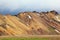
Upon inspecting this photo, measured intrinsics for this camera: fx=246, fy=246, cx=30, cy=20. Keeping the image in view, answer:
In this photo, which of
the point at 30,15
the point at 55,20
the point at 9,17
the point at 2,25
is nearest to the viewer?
the point at 2,25

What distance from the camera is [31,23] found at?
525 ft

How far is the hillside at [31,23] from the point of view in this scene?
13425 centimetres

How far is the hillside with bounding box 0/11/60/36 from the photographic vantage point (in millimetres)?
134250

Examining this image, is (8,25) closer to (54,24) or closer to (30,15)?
(30,15)

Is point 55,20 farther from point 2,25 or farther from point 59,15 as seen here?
point 2,25

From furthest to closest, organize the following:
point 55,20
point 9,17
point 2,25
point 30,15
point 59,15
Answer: point 59,15 < point 55,20 < point 30,15 < point 9,17 < point 2,25

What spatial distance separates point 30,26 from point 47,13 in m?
33.5

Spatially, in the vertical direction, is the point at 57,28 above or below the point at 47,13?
below

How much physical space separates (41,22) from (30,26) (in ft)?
46.5

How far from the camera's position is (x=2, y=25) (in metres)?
130

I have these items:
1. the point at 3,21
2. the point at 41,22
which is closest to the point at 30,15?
the point at 41,22

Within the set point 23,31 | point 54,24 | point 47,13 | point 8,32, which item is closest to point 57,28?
point 54,24

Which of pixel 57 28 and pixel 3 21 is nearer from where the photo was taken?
pixel 3 21

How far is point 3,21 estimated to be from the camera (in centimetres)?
13862
